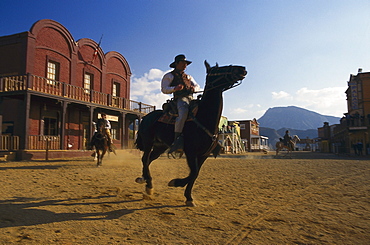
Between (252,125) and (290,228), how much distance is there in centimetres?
4959

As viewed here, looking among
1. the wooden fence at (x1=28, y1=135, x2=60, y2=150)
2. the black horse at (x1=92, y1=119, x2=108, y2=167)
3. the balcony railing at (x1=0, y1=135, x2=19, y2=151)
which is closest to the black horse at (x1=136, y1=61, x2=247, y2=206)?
the black horse at (x1=92, y1=119, x2=108, y2=167)

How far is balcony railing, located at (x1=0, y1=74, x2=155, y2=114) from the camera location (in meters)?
15.9

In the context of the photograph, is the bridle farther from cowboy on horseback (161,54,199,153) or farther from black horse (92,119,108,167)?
→ black horse (92,119,108,167)

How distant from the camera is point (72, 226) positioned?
3135 millimetres

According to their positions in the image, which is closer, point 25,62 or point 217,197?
point 217,197

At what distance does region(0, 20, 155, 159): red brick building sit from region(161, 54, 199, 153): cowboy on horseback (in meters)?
12.2

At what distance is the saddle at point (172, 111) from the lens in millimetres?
4676

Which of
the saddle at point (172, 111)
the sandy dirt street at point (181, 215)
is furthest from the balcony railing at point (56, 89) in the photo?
the saddle at point (172, 111)

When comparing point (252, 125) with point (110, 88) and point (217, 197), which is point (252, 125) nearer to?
point (110, 88)

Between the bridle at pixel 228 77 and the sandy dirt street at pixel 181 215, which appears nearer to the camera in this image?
the sandy dirt street at pixel 181 215

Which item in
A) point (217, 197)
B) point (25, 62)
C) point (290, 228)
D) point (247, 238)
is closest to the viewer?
point (247, 238)

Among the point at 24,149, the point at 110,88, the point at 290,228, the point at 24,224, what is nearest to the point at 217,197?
the point at 290,228

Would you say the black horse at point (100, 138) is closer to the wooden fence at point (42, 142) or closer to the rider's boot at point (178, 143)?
the wooden fence at point (42, 142)

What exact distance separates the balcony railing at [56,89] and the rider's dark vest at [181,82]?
13.9m
